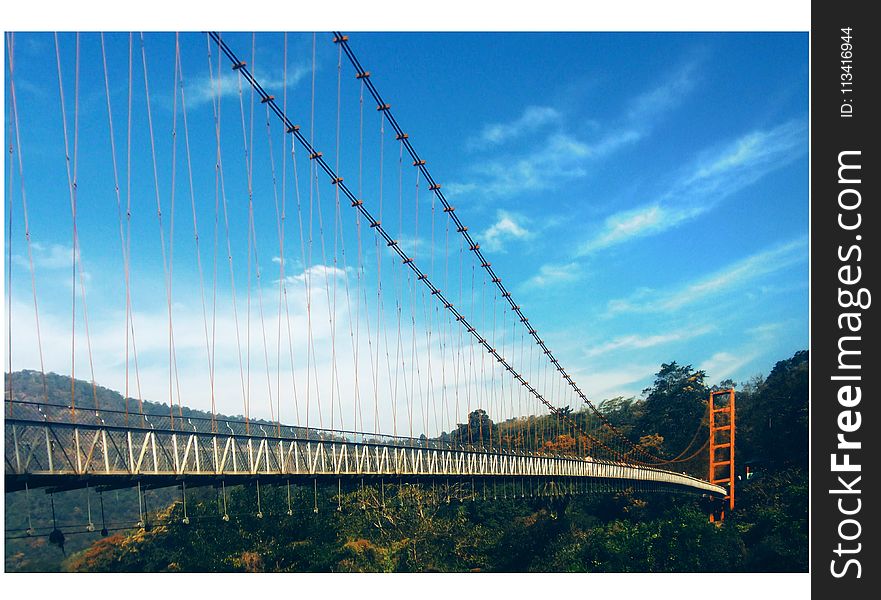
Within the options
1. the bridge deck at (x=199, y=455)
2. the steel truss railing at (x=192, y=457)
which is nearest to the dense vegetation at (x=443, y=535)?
the bridge deck at (x=199, y=455)

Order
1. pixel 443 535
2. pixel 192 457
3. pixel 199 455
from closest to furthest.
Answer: pixel 199 455, pixel 192 457, pixel 443 535

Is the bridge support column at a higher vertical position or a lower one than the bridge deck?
lower

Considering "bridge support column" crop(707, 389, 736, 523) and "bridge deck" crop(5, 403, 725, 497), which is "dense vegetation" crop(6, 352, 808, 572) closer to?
"bridge support column" crop(707, 389, 736, 523)

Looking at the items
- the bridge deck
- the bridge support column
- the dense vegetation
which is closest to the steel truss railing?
the bridge deck

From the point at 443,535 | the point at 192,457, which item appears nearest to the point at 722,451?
the point at 443,535

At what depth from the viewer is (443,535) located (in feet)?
194

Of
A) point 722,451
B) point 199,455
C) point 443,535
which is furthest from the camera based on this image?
point 722,451

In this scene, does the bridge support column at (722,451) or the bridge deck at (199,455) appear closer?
the bridge deck at (199,455)

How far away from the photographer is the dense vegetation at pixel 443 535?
51844 mm

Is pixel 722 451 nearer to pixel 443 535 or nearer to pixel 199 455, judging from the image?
pixel 443 535

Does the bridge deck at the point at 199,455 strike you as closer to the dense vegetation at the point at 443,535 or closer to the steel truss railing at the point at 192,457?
the steel truss railing at the point at 192,457

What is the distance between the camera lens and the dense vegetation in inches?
2041
